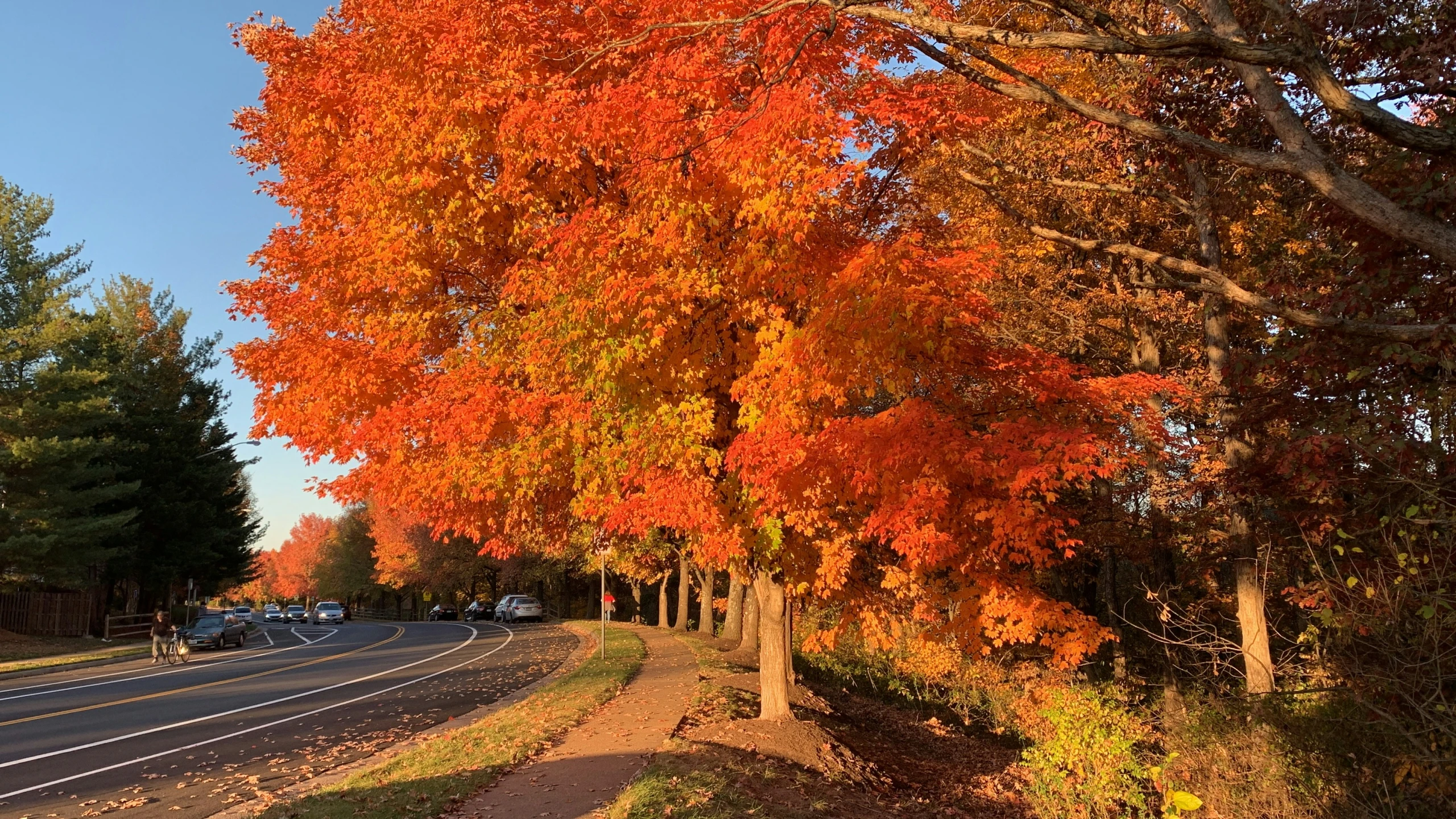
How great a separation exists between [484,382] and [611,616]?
52.1 metres

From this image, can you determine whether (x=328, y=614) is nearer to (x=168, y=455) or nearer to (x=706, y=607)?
(x=168, y=455)

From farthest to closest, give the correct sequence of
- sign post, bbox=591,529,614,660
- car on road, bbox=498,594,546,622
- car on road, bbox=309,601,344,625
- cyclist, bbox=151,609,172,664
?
car on road, bbox=309,601,344,625 < car on road, bbox=498,594,546,622 < cyclist, bbox=151,609,172,664 < sign post, bbox=591,529,614,660

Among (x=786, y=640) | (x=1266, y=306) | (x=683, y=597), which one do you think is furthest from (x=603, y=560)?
(x=1266, y=306)

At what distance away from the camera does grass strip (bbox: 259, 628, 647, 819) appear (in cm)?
744

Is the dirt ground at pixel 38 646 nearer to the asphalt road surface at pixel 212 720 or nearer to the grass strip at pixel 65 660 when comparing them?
the grass strip at pixel 65 660

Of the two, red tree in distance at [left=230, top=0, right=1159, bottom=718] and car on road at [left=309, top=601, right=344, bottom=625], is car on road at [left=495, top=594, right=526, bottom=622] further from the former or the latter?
red tree in distance at [left=230, top=0, right=1159, bottom=718]

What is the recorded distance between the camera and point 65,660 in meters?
25.0

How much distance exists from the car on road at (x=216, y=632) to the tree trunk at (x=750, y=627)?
19843 mm

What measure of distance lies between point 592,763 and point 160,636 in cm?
2234

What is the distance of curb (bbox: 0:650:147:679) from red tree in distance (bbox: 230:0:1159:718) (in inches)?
681

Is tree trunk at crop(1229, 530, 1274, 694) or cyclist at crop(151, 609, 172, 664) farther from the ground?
tree trunk at crop(1229, 530, 1274, 694)

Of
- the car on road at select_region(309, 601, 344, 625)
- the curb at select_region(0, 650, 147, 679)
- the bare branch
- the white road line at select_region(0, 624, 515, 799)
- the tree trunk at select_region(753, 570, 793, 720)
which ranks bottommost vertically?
the car on road at select_region(309, 601, 344, 625)

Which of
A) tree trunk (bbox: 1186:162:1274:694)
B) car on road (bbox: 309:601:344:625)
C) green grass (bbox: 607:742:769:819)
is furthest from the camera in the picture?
car on road (bbox: 309:601:344:625)

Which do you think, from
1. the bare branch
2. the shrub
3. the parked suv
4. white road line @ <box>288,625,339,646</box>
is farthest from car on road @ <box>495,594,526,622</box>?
the bare branch
